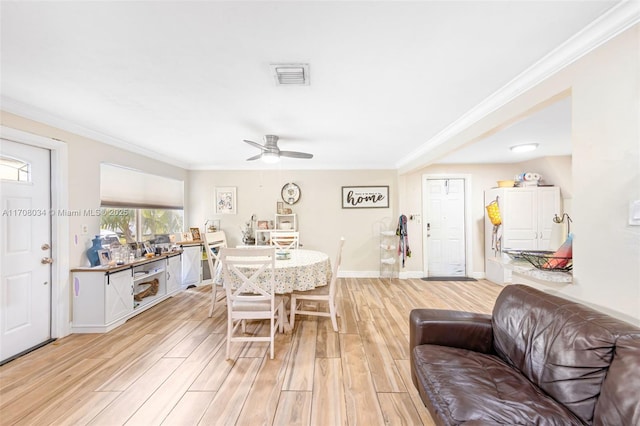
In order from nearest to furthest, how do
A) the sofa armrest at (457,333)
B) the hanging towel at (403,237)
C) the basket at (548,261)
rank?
the basket at (548,261) → the sofa armrest at (457,333) → the hanging towel at (403,237)

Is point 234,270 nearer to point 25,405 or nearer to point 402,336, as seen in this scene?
point 25,405

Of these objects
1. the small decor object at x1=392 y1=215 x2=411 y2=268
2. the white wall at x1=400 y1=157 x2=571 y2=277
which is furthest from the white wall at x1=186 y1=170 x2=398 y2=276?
the white wall at x1=400 y1=157 x2=571 y2=277

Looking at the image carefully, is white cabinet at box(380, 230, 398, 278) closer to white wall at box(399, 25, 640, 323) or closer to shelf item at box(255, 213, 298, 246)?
shelf item at box(255, 213, 298, 246)

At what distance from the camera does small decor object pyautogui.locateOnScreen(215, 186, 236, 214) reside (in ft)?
16.9

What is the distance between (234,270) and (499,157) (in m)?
4.81

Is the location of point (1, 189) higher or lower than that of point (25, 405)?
higher

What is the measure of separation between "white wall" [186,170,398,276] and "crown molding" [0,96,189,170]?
149cm

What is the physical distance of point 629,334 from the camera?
1083mm

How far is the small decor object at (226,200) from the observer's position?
16.9 ft

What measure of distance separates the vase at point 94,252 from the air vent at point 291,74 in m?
3.01

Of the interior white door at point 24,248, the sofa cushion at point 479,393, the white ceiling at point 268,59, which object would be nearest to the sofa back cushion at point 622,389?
the sofa cushion at point 479,393

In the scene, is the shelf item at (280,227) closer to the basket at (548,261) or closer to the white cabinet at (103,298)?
the white cabinet at (103,298)

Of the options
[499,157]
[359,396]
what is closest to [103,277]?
[359,396]

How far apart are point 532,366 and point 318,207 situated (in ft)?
13.5
